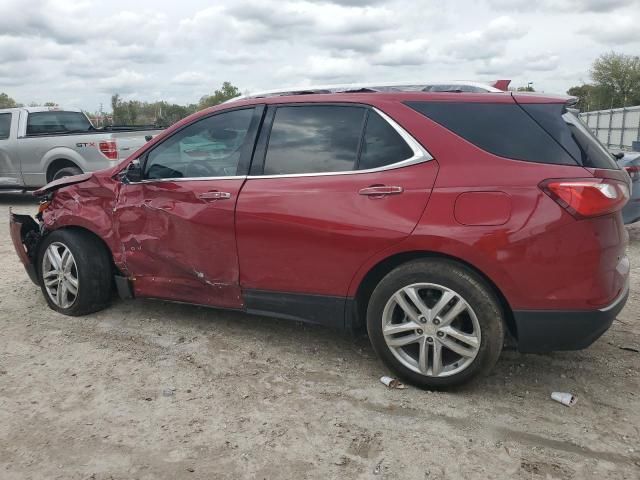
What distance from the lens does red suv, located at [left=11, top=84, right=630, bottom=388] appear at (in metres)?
2.94

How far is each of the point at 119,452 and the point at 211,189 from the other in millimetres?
1761

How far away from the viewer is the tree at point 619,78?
4881 cm

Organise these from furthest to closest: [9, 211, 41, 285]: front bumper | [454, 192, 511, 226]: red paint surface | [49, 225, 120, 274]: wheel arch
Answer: [9, 211, 41, 285]: front bumper → [49, 225, 120, 274]: wheel arch → [454, 192, 511, 226]: red paint surface

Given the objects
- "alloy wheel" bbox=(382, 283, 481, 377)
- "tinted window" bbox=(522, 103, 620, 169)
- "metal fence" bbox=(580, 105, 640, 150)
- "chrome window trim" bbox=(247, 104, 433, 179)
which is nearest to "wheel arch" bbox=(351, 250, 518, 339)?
"alloy wheel" bbox=(382, 283, 481, 377)

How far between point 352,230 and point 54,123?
981 cm

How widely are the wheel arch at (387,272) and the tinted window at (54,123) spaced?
9.36m

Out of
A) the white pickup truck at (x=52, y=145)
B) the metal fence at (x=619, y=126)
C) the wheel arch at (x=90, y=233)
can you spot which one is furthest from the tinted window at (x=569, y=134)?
the metal fence at (x=619, y=126)

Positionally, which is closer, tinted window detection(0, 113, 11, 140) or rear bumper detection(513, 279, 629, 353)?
rear bumper detection(513, 279, 629, 353)

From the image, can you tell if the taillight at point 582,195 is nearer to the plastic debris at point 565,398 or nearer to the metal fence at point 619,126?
the plastic debris at point 565,398

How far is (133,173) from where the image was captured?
13.9 ft

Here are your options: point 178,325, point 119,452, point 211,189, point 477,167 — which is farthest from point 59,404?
point 477,167

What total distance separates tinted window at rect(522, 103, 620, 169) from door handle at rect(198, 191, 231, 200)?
1920 millimetres

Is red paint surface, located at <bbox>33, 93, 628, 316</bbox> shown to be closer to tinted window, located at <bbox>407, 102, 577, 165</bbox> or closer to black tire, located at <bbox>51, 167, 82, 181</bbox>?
tinted window, located at <bbox>407, 102, 577, 165</bbox>

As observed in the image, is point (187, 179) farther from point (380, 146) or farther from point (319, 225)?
point (380, 146)
